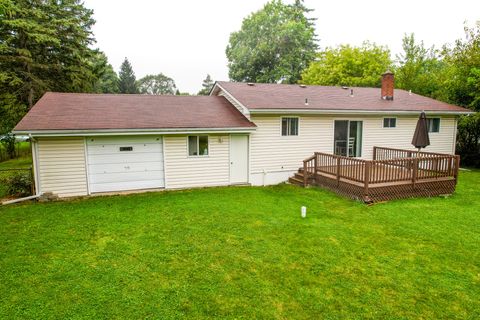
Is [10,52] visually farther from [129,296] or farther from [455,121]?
[455,121]

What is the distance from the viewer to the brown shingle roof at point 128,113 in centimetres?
980

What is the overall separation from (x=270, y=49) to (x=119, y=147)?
89.3 ft

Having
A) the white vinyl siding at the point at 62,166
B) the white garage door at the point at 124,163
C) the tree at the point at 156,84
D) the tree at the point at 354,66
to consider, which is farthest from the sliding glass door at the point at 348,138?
the tree at the point at 156,84

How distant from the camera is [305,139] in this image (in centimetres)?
1265

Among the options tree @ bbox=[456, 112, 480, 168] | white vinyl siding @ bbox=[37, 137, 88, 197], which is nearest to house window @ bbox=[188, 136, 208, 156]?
white vinyl siding @ bbox=[37, 137, 88, 197]

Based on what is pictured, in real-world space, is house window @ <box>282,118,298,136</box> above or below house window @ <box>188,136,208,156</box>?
above

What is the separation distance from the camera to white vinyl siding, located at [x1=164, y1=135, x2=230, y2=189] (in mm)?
11016

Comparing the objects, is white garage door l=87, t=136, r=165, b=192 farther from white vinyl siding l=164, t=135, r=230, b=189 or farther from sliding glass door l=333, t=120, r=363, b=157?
sliding glass door l=333, t=120, r=363, b=157

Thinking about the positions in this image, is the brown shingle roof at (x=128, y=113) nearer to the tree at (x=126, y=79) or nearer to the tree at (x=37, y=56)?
the tree at (x=37, y=56)

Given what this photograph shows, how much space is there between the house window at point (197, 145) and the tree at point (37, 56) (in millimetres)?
13460

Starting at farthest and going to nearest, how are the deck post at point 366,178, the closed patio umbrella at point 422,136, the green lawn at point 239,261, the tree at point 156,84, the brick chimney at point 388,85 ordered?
1. the tree at point 156,84
2. the brick chimney at point 388,85
3. the closed patio umbrella at point 422,136
4. the deck post at point 366,178
5. the green lawn at point 239,261

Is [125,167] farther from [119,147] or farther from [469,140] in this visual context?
[469,140]

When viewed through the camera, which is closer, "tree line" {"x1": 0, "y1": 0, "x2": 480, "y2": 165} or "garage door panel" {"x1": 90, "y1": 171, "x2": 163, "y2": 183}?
"garage door panel" {"x1": 90, "y1": 171, "x2": 163, "y2": 183}

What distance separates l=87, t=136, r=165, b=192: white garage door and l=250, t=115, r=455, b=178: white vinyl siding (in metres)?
3.83
